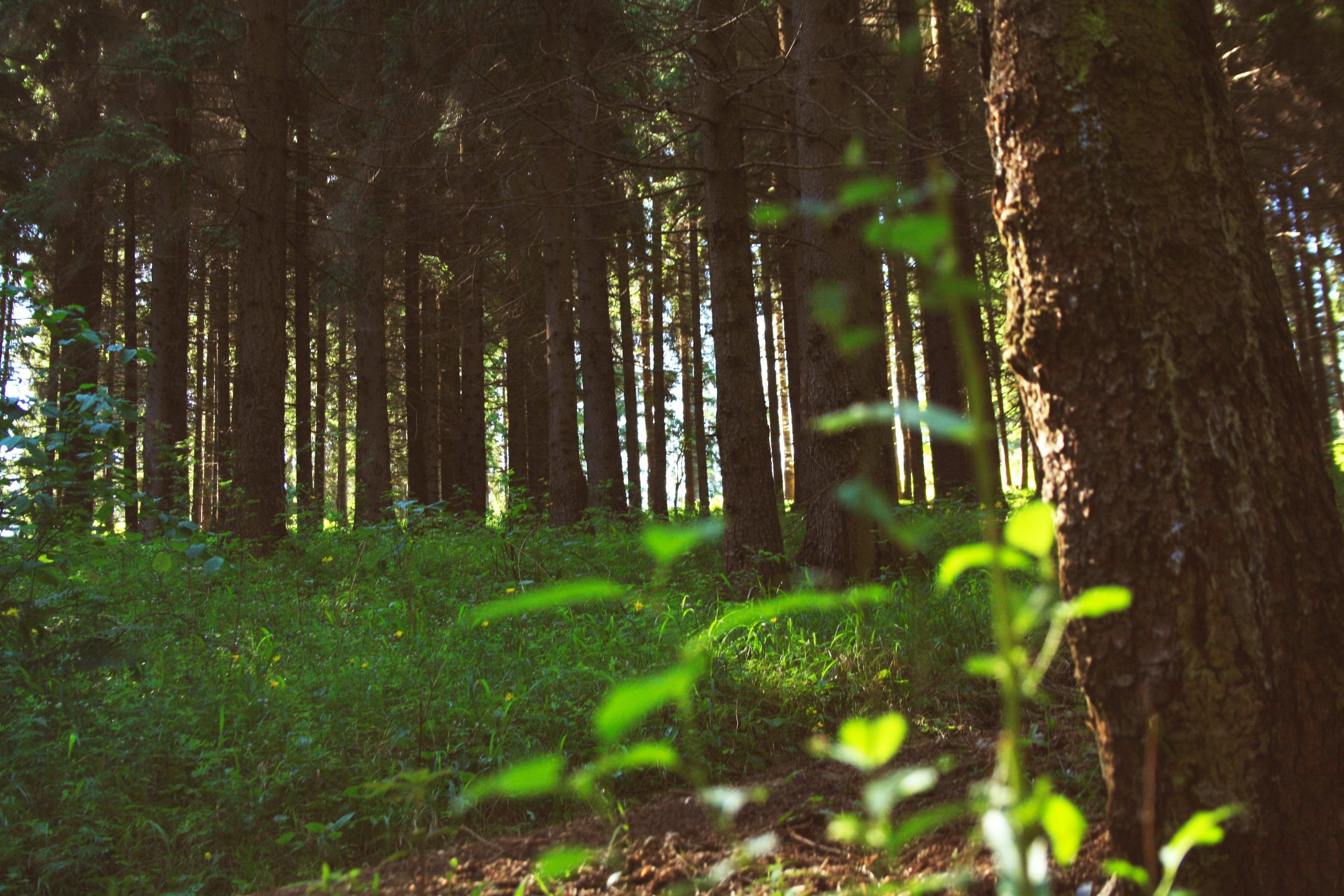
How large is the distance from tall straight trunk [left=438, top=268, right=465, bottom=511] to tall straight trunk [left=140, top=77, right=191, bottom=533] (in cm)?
456

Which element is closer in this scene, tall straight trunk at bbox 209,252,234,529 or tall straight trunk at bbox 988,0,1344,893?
tall straight trunk at bbox 988,0,1344,893

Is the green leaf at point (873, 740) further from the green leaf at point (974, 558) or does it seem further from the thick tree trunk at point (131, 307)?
the thick tree trunk at point (131, 307)

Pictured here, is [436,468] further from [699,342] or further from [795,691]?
[795,691]

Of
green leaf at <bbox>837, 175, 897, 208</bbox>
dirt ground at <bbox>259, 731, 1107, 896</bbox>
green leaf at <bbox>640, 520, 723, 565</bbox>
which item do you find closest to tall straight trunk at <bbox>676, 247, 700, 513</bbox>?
dirt ground at <bbox>259, 731, 1107, 896</bbox>

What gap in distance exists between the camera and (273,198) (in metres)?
8.26

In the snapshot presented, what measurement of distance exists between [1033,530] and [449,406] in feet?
57.3

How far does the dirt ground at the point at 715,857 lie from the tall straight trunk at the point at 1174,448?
1.14ft

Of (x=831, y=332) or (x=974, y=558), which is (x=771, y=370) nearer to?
(x=831, y=332)

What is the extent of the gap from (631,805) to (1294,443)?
2.40 metres

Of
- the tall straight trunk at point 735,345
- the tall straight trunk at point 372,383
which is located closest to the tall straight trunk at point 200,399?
the tall straight trunk at point 372,383

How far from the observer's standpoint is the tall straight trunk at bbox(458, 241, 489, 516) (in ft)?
45.0

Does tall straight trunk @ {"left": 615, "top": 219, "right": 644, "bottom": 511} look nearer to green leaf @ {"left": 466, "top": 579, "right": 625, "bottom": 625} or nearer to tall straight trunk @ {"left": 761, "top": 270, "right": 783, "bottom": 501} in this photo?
tall straight trunk @ {"left": 761, "top": 270, "right": 783, "bottom": 501}

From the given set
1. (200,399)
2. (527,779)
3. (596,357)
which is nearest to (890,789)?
(527,779)

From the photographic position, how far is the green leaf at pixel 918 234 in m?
0.62
